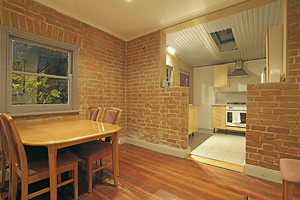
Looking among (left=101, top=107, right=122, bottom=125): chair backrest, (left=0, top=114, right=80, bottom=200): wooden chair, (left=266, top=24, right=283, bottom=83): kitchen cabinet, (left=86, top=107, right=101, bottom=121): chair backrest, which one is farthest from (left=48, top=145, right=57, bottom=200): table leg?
(left=266, top=24, right=283, bottom=83): kitchen cabinet

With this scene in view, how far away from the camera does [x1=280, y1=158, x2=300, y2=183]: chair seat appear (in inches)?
43.4

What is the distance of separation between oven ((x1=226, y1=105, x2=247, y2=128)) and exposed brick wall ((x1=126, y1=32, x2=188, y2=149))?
107 inches

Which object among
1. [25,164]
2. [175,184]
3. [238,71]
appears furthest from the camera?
[238,71]

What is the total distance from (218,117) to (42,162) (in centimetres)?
495

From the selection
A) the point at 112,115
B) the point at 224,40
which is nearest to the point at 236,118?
the point at 224,40

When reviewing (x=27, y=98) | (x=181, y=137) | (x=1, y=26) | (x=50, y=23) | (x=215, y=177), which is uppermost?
(x=50, y=23)

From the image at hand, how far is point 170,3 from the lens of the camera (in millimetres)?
2314

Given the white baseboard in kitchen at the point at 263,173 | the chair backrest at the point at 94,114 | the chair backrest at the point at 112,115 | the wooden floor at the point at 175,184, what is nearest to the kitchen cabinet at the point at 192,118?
the wooden floor at the point at 175,184

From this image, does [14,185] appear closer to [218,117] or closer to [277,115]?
[277,115]

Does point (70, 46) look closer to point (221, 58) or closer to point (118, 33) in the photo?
point (118, 33)

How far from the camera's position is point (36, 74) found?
2260mm

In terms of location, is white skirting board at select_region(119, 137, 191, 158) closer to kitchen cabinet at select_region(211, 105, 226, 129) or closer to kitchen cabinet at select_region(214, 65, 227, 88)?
kitchen cabinet at select_region(211, 105, 226, 129)

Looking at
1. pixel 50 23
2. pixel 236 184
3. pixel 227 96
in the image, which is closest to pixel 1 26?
pixel 50 23

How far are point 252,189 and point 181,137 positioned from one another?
1.28m
